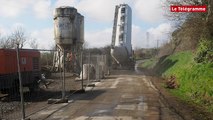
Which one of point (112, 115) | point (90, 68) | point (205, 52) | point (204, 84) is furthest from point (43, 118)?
point (90, 68)

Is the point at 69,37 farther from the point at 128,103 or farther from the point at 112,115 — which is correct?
the point at 112,115

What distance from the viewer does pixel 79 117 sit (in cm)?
1155

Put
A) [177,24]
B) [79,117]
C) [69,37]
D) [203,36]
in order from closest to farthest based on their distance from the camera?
[79,117]
[203,36]
[177,24]
[69,37]

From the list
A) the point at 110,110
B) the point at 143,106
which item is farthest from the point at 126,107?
the point at 110,110

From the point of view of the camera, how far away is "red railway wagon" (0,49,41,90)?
16.9 meters

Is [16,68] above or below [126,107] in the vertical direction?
above

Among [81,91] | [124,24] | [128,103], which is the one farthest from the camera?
[124,24]

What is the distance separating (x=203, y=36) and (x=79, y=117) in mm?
14952

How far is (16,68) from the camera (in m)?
18.0

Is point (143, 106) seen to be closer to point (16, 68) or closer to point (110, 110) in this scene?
point (110, 110)

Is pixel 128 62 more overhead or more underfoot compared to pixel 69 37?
more underfoot

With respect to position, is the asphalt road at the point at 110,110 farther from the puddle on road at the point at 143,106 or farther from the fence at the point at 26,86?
the fence at the point at 26,86

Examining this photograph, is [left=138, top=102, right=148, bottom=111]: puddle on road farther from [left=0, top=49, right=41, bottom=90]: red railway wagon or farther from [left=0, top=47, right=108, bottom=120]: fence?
[left=0, top=49, right=41, bottom=90]: red railway wagon

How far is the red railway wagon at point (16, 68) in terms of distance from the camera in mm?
16891
